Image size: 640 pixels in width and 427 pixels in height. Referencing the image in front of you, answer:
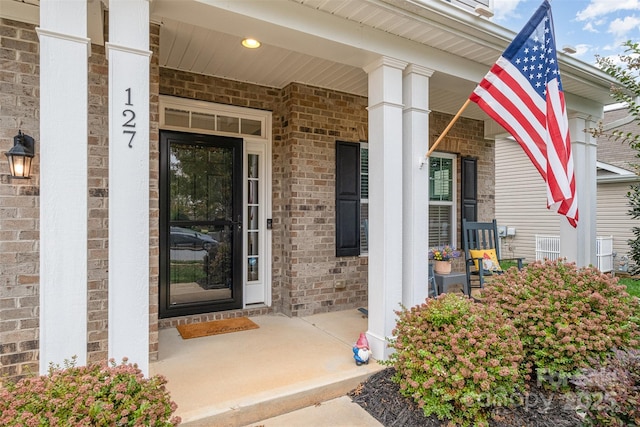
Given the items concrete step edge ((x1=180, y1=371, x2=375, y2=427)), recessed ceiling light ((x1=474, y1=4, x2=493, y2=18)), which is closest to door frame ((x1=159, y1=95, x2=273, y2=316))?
concrete step edge ((x1=180, y1=371, x2=375, y2=427))

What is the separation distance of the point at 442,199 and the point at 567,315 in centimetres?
330

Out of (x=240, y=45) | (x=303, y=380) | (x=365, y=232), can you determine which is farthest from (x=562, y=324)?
(x=240, y=45)

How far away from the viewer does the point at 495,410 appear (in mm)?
2293

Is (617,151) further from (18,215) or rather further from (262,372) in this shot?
(18,215)

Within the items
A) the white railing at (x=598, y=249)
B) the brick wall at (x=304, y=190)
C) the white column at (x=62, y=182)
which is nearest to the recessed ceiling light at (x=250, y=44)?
the brick wall at (x=304, y=190)

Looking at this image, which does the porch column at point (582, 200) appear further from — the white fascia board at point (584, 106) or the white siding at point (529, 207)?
the white siding at point (529, 207)

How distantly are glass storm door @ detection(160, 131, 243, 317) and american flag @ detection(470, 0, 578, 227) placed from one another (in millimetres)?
2738

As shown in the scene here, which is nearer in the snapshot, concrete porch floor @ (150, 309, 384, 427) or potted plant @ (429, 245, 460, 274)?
concrete porch floor @ (150, 309, 384, 427)

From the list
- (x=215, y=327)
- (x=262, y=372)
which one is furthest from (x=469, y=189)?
(x=262, y=372)

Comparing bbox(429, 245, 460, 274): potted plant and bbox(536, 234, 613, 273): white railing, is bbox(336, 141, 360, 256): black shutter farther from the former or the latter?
bbox(536, 234, 613, 273): white railing

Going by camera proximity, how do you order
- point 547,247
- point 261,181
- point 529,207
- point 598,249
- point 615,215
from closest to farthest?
1. point 261,181
2. point 598,249
3. point 615,215
4. point 547,247
5. point 529,207

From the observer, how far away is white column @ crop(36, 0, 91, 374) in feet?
6.08

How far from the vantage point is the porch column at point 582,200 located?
15.1 ft

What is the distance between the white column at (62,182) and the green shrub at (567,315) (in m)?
2.88
